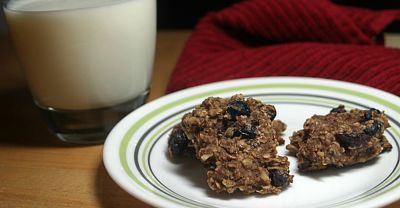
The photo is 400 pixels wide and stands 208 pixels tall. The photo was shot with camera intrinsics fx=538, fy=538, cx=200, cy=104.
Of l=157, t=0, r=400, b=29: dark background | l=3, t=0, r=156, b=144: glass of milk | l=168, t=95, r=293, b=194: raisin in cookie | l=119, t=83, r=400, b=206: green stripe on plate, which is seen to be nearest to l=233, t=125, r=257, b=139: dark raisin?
l=168, t=95, r=293, b=194: raisin in cookie

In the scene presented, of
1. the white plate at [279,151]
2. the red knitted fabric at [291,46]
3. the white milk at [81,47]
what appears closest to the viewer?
the white plate at [279,151]

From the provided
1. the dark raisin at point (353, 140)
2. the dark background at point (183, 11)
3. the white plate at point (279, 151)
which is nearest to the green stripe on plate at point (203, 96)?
the white plate at point (279, 151)

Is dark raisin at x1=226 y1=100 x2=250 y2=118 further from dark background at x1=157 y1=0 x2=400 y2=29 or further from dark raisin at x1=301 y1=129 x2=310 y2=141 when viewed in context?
dark background at x1=157 y1=0 x2=400 y2=29

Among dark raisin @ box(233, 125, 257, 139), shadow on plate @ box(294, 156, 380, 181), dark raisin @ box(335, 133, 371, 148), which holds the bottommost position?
shadow on plate @ box(294, 156, 380, 181)

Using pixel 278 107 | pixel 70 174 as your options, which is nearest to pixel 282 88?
pixel 278 107

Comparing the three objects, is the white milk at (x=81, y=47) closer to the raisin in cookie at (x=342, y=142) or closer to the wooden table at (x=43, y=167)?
the wooden table at (x=43, y=167)

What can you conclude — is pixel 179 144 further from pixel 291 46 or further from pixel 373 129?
pixel 291 46

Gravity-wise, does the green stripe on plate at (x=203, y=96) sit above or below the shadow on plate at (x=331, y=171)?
below
